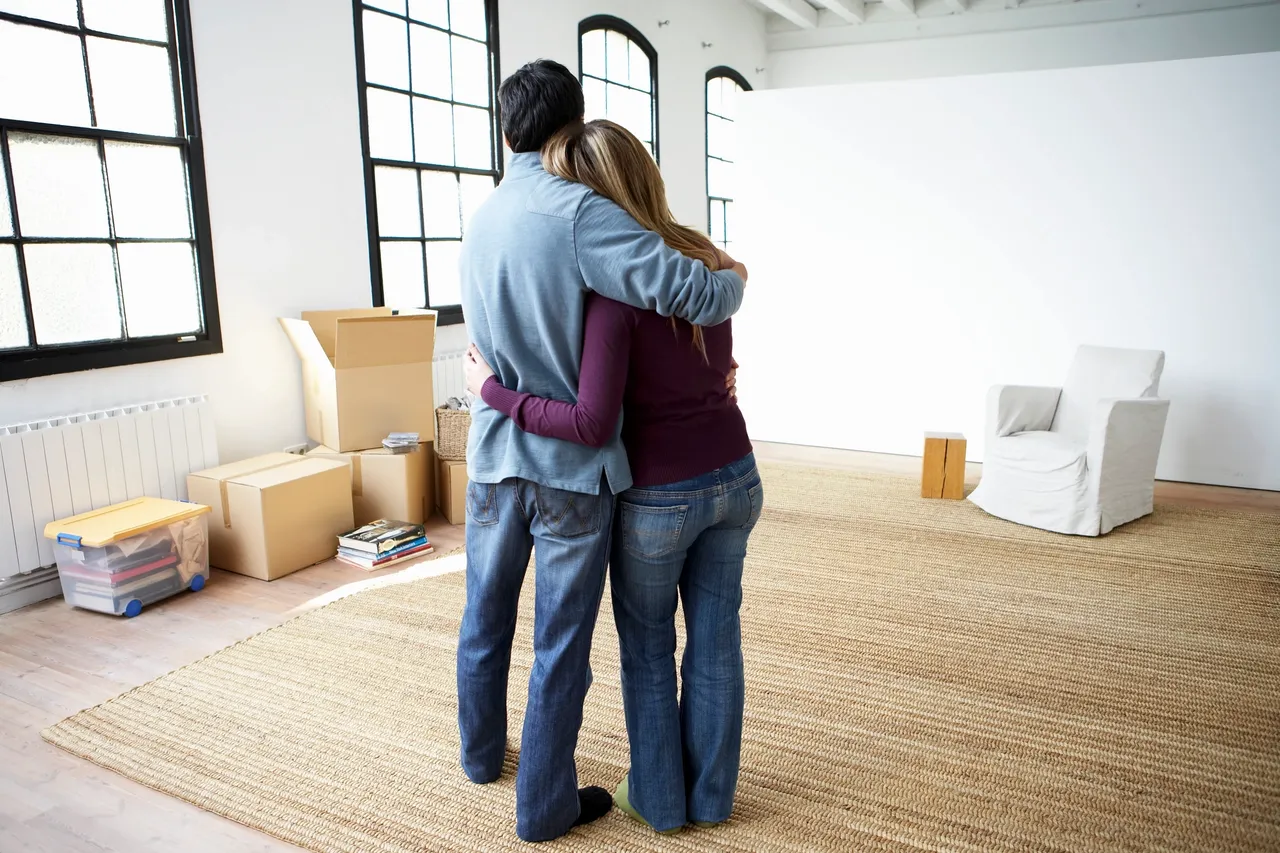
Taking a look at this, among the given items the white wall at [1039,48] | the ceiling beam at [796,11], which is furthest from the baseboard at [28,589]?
the white wall at [1039,48]

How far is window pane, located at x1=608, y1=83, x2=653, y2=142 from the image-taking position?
23.5 feet

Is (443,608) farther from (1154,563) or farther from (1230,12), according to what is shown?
(1230,12)

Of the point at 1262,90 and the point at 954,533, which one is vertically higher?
the point at 1262,90

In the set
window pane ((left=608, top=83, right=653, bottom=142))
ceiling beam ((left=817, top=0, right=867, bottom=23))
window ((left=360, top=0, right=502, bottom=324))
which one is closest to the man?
window ((left=360, top=0, right=502, bottom=324))

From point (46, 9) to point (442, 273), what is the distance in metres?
2.34

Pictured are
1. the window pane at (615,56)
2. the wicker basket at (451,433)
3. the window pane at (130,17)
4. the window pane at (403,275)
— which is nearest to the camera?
the window pane at (130,17)

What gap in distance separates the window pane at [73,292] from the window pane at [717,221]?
590 centimetres

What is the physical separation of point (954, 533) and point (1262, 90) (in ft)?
Answer: 9.49

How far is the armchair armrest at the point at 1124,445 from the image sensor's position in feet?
13.4

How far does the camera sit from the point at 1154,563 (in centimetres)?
379

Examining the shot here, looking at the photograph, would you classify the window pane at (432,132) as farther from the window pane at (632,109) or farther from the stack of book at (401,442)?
the window pane at (632,109)

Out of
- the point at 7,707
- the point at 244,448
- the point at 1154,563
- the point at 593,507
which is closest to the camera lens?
the point at 593,507

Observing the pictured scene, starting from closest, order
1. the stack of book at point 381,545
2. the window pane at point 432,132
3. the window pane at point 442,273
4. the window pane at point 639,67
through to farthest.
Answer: the stack of book at point 381,545 < the window pane at point 432,132 < the window pane at point 442,273 < the window pane at point 639,67

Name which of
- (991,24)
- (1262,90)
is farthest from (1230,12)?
(1262,90)
